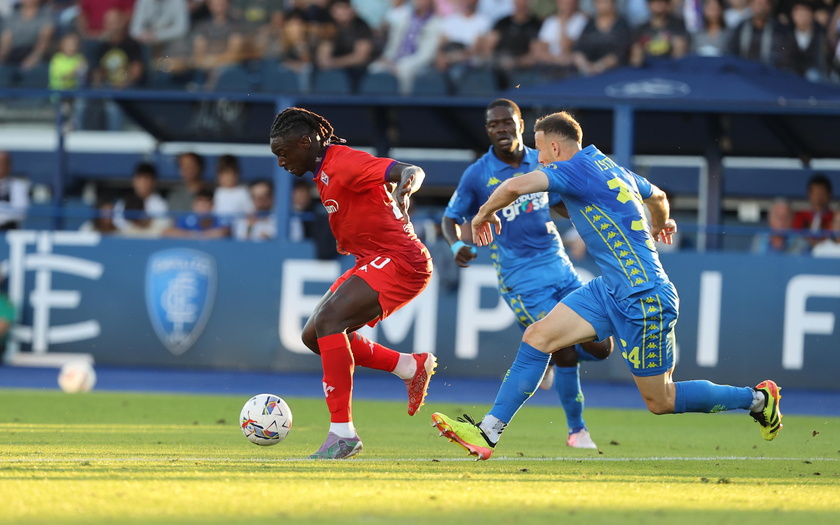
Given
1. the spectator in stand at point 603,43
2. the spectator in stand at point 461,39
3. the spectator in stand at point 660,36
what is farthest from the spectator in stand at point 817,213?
the spectator in stand at point 461,39

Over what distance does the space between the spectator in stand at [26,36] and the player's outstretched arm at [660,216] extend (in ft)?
42.3

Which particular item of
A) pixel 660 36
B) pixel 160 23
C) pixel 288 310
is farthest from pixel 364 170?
pixel 160 23

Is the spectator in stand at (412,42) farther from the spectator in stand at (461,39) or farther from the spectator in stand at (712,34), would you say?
the spectator in stand at (712,34)

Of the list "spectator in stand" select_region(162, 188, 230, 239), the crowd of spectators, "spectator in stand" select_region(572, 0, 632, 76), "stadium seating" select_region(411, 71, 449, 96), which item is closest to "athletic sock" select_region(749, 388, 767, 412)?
the crowd of spectators

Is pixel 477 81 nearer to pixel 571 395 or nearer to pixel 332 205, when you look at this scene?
pixel 571 395

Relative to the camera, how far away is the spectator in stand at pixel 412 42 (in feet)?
52.7

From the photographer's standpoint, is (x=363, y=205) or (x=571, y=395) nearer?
(x=363, y=205)

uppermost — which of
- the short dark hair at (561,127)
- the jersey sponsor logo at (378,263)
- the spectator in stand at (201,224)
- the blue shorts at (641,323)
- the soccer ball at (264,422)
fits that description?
the short dark hair at (561,127)

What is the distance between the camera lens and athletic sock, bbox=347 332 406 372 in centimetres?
780

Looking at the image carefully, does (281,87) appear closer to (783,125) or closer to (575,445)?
(783,125)

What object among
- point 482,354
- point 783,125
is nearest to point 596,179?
point 482,354

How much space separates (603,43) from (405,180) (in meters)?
9.34

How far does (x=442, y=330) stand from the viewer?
14727mm

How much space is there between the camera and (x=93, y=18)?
18.7m
